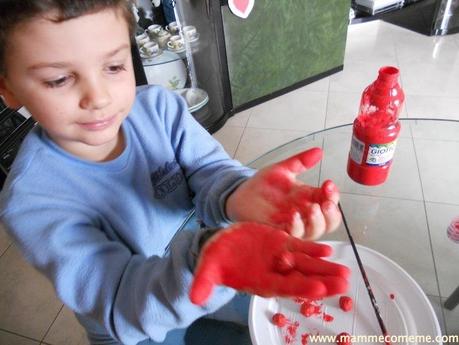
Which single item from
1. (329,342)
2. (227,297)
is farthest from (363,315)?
(227,297)

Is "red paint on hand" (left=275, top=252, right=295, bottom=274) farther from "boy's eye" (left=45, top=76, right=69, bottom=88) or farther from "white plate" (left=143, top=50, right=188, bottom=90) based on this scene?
"white plate" (left=143, top=50, right=188, bottom=90)

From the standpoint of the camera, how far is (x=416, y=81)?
1.92 meters

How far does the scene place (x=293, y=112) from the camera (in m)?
1.81

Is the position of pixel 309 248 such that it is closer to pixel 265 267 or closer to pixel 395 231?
pixel 265 267

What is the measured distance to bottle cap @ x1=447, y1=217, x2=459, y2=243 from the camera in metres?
0.76

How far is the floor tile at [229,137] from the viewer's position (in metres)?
1.64

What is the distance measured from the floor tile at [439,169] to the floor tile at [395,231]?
6 cm

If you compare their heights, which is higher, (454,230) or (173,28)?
(173,28)

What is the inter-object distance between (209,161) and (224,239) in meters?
0.31

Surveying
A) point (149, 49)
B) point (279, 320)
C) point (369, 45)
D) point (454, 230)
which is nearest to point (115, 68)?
point (279, 320)

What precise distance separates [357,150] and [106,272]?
1.89ft

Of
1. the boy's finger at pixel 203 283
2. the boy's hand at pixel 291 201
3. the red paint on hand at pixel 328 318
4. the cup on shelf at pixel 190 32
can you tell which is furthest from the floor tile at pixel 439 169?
the cup on shelf at pixel 190 32

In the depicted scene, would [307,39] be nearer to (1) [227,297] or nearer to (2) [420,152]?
(2) [420,152]

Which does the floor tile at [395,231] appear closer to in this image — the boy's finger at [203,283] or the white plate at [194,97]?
the boy's finger at [203,283]
